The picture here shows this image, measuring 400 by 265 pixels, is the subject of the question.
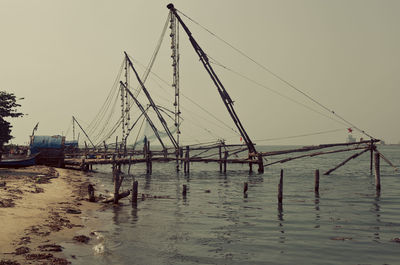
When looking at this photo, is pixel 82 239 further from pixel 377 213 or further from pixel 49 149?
pixel 49 149

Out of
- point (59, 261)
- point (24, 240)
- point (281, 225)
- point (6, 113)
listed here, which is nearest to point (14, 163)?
point (6, 113)

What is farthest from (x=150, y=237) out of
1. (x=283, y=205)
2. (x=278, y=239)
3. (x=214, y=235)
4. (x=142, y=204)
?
(x=283, y=205)

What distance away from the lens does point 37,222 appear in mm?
18688

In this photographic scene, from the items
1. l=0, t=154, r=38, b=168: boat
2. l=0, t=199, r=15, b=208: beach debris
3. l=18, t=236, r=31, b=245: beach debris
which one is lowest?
l=18, t=236, r=31, b=245: beach debris

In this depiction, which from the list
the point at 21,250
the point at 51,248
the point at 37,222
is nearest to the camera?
the point at 21,250

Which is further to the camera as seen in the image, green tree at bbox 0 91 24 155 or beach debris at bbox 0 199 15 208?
green tree at bbox 0 91 24 155

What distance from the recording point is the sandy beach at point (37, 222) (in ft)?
45.7

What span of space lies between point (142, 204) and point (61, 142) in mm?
36715

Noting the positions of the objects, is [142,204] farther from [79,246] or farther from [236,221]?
[79,246]

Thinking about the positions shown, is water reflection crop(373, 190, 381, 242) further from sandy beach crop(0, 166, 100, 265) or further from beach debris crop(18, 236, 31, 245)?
beach debris crop(18, 236, 31, 245)

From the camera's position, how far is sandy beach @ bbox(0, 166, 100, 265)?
13.9 m

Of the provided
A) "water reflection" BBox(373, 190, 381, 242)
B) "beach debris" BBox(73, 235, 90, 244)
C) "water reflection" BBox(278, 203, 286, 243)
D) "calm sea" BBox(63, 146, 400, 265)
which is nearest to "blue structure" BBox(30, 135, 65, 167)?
"calm sea" BBox(63, 146, 400, 265)

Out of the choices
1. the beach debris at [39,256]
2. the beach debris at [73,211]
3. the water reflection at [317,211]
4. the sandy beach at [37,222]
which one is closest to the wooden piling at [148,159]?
the sandy beach at [37,222]

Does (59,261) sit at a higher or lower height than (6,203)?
lower
